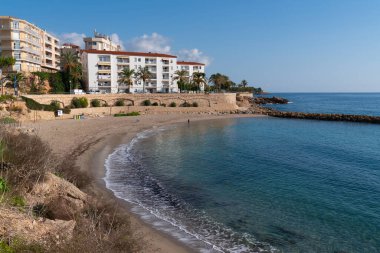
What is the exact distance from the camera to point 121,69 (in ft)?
293

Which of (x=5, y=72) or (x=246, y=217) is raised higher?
(x=5, y=72)

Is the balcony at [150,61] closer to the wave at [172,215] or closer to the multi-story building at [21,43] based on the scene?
the multi-story building at [21,43]

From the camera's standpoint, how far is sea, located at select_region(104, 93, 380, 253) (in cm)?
1378

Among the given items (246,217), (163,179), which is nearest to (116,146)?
(163,179)

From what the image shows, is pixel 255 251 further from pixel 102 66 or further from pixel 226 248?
pixel 102 66

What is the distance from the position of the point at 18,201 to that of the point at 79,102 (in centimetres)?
5598

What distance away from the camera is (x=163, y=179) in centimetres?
2289

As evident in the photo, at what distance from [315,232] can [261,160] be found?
15.6 m

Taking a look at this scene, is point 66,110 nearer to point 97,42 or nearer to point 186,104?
point 186,104

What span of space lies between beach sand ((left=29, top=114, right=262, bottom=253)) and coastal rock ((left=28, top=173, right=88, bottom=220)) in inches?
115

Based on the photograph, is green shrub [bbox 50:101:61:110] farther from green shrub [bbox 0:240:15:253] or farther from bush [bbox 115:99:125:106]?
green shrub [bbox 0:240:15:253]

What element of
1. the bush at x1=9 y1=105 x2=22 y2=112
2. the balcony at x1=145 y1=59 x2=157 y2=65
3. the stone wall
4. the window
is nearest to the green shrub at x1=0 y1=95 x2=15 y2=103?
the bush at x1=9 y1=105 x2=22 y2=112

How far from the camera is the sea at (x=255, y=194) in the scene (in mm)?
13781

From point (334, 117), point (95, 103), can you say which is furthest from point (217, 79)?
point (95, 103)
